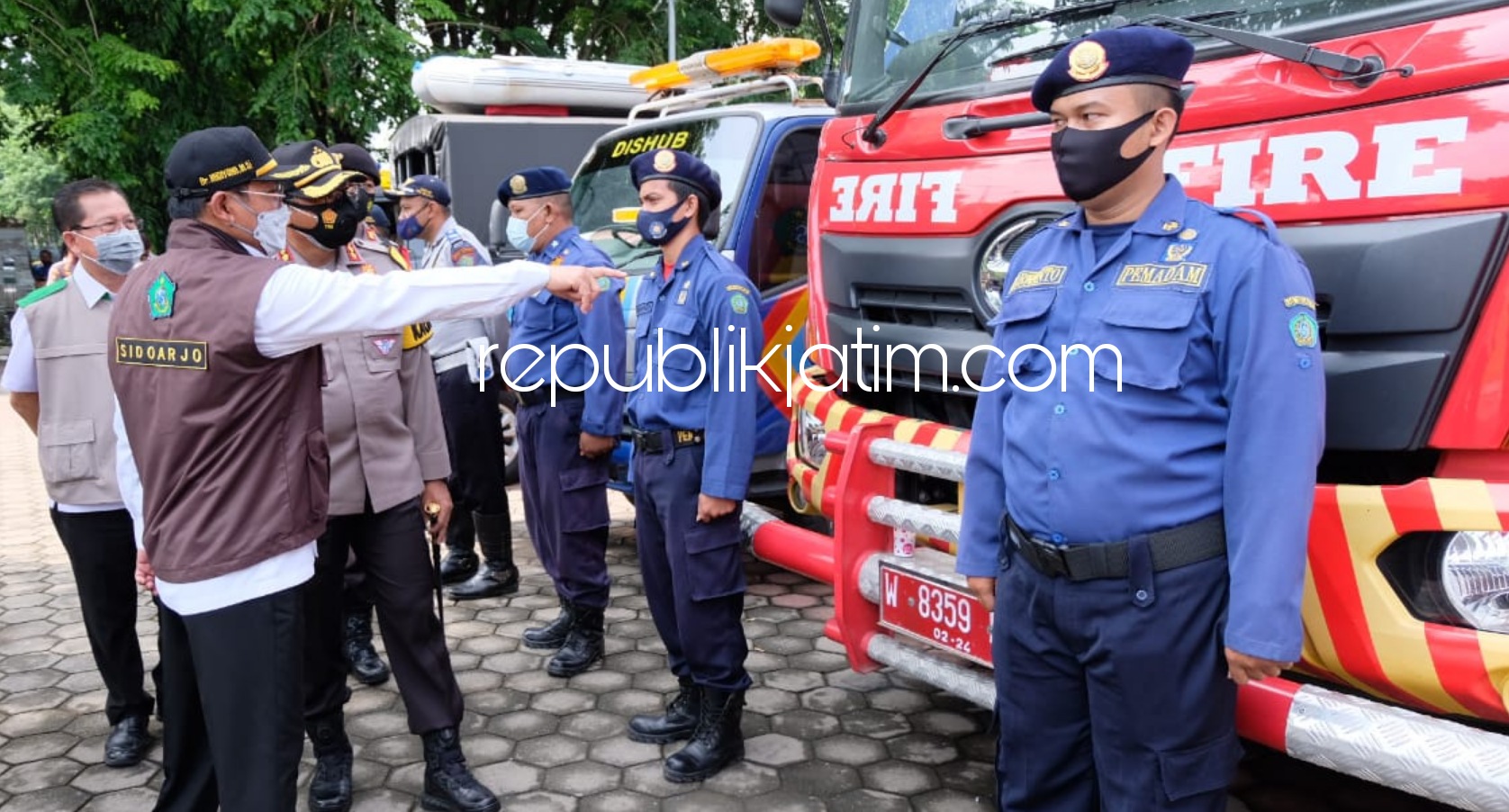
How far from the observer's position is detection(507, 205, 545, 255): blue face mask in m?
4.35

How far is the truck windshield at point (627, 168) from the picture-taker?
513cm

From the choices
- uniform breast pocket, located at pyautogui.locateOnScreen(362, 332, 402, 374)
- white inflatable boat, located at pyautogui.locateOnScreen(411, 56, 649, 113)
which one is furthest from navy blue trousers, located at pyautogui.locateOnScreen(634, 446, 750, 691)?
white inflatable boat, located at pyautogui.locateOnScreen(411, 56, 649, 113)

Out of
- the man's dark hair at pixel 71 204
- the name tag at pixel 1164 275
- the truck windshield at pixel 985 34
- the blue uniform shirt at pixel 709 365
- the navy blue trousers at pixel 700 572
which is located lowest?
the navy blue trousers at pixel 700 572

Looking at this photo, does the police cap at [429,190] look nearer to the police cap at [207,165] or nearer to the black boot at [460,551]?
the black boot at [460,551]

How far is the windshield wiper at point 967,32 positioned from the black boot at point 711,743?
166 centimetres

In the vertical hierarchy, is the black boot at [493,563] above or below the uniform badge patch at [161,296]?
below

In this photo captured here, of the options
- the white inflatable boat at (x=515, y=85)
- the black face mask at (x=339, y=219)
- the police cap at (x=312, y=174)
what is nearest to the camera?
the police cap at (x=312, y=174)

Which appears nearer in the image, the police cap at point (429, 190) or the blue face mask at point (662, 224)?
the blue face mask at point (662, 224)

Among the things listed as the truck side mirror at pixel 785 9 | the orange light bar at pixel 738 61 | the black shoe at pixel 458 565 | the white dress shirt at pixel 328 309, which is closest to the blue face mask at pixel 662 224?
the truck side mirror at pixel 785 9

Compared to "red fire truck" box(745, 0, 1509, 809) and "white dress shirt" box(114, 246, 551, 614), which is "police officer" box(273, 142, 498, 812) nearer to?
"white dress shirt" box(114, 246, 551, 614)

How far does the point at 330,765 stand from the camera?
126 inches

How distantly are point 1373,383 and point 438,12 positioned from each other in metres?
11.8

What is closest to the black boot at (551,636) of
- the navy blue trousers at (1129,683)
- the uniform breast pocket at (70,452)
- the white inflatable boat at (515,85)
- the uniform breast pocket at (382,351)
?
the uniform breast pocket at (382,351)

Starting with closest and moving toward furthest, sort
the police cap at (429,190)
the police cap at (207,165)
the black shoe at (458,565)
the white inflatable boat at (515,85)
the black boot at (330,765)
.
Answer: the police cap at (207,165) < the black boot at (330,765) < the police cap at (429,190) < the black shoe at (458,565) < the white inflatable boat at (515,85)
